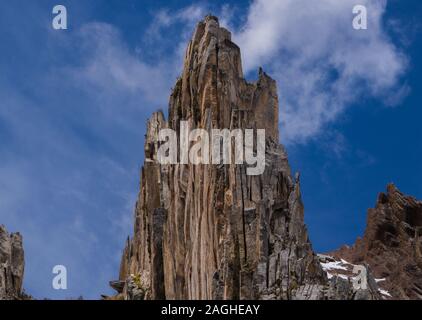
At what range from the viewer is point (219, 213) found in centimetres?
11056

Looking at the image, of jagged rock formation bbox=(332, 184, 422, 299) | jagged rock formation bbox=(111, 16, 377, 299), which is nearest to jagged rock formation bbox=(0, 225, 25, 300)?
jagged rock formation bbox=(111, 16, 377, 299)

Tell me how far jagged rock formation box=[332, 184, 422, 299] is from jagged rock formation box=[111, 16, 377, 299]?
3552cm

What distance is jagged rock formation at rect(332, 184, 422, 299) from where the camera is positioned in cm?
15575

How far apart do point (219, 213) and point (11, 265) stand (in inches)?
899

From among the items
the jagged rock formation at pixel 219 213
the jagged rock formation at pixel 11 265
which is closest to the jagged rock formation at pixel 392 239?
the jagged rock formation at pixel 219 213

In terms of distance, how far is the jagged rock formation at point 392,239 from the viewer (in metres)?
156

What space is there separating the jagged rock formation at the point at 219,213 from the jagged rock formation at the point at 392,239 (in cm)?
3552

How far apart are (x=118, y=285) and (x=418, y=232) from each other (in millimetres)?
46386

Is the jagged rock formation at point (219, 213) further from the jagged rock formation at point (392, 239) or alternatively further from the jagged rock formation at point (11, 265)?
the jagged rock formation at point (392, 239)

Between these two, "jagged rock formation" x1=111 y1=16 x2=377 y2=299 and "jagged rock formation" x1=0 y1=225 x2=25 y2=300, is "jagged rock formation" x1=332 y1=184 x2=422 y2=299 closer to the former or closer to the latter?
"jagged rock formation" x1=111 y1=16 x2=377 y2=299

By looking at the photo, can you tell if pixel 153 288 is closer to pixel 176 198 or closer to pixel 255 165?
pixel 176 198

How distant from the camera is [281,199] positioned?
108m

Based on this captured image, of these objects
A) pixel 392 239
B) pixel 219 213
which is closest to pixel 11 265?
pixel 219 213
